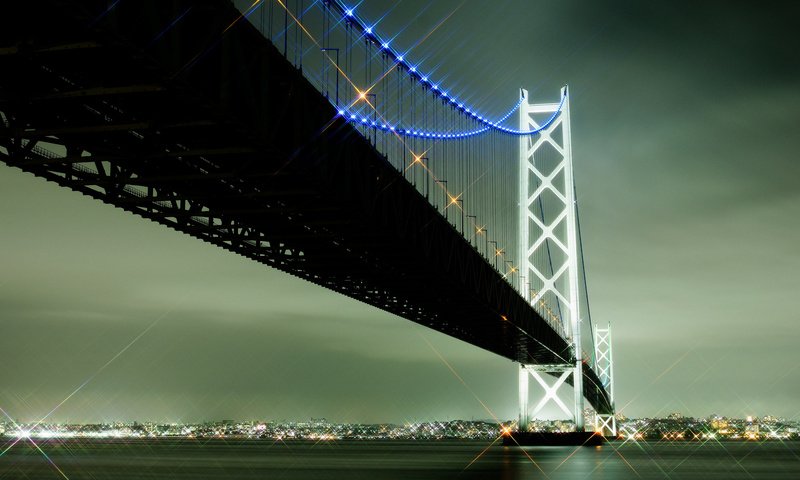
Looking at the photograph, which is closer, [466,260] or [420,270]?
[420,270]

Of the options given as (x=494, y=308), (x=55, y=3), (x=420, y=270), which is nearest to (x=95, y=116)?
(x=55, y=3)

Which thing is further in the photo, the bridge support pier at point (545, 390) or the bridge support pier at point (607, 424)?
the bridge support pier at point (607, 424)

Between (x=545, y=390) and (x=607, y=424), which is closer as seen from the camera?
(x=545, y=390)

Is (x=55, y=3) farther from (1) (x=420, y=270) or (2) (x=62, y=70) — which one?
(1) (x=420, y=270)

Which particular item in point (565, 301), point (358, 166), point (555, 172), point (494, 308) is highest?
point (555, 172)

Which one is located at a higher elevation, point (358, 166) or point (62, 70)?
point (358, 166)

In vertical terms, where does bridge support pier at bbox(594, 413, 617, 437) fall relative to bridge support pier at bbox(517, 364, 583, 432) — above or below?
above

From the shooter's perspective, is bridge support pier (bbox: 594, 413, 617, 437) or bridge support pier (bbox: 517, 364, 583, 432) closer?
bridge support pier (bbox: 517, 364, 583, 432)

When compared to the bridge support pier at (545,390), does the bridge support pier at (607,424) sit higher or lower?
higher

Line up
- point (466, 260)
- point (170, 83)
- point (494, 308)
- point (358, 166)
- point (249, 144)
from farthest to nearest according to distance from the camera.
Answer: point (494, 308)
point (466, 260)
point (358, 166)
point (249, 144)
point (170, 83)

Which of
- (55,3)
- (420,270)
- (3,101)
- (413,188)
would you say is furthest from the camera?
(420,270)
